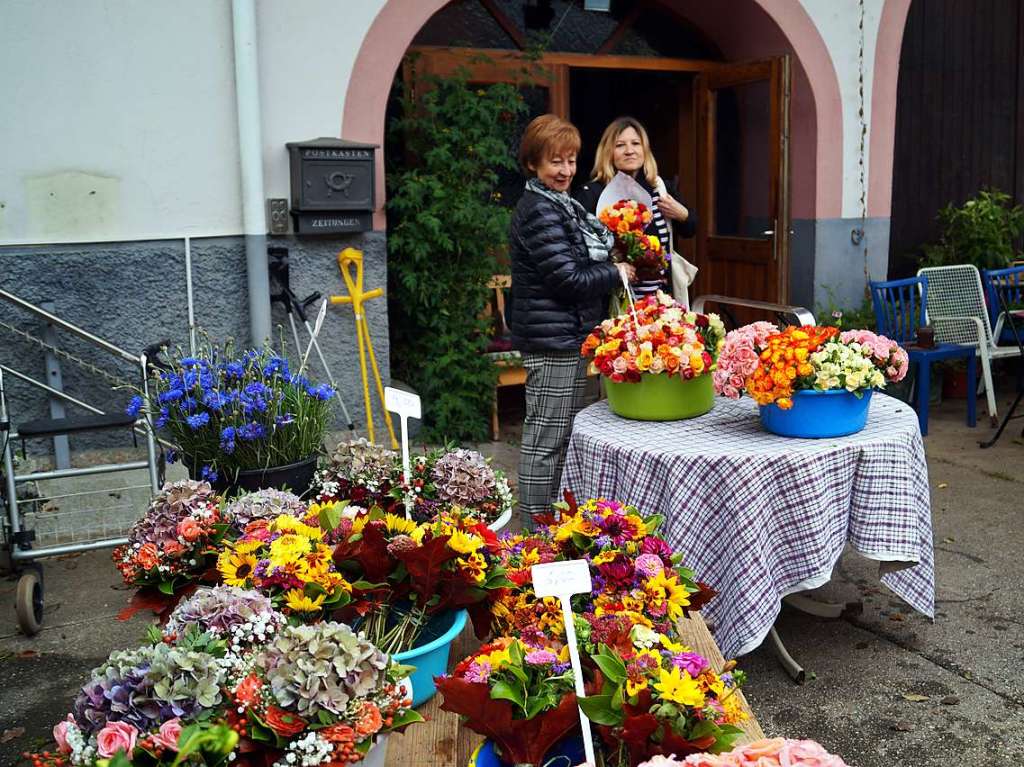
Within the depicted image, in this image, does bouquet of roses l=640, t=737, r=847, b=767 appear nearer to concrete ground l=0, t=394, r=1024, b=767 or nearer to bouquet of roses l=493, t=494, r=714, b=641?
bouquet of roses l=493, t=494, r=714, b=641

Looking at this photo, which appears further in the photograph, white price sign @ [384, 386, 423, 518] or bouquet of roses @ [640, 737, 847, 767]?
white price sign @ [384, 386, 423, 518]

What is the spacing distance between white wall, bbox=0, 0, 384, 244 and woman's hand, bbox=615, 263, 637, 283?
8.53 ft

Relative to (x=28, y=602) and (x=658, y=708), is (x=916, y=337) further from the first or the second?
(x=658, y=708)

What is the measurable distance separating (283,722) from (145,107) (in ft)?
16.4

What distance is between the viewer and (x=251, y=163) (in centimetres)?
595

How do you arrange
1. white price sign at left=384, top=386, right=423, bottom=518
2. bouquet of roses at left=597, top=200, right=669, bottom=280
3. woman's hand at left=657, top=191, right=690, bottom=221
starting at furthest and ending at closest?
1. woman's hand at left=657, top=191, right=690, bottom=221
2. bouquet of roses at left=597, top=200, right=669, bottom=280
3. white price sign at left=384, top=386, right=423, bottom=518

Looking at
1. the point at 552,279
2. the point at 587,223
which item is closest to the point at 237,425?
the point at 552,279

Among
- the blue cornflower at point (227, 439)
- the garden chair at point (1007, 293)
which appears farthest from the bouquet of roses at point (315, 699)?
the garden chair at point (1007, 293)

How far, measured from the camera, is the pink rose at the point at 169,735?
1.46 meters

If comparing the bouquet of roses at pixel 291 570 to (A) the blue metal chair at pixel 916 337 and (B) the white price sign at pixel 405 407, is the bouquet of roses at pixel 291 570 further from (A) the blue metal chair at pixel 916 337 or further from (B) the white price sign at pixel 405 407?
(A) the blue metal chair at pixel 916 337

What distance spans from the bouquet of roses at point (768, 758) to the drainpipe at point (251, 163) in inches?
195

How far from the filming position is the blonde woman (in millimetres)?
4867

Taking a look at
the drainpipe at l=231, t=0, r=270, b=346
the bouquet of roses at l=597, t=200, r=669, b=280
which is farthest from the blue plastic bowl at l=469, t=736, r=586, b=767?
the drainpipe at l=231, t=0, r=270, b=346

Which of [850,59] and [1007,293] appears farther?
[1007,293]
